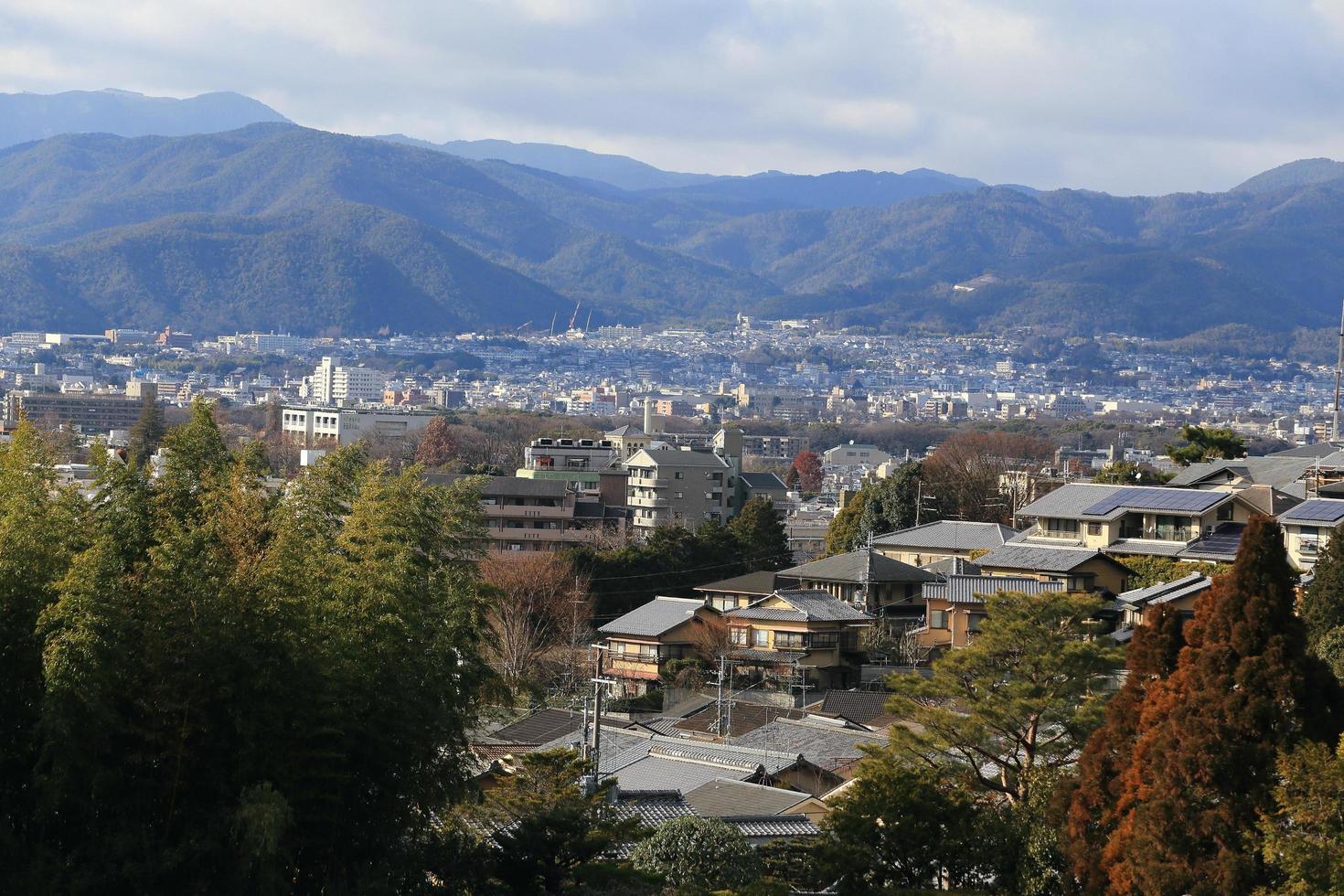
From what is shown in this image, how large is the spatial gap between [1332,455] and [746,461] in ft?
166

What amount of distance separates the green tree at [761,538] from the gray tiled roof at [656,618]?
19.5 feet

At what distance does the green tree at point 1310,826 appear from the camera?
10.6 meters

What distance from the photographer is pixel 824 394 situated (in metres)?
193

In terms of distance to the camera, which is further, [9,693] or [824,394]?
[824,394]

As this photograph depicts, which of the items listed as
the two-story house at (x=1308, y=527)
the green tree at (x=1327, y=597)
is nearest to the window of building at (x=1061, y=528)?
the two-story house at (x=1308, y=527)

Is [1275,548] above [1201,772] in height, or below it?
above

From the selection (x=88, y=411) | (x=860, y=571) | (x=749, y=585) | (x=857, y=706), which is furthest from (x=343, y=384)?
(x=857, y=706)

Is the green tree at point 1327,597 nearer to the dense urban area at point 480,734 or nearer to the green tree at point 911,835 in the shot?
the dense urban area at point 480,734

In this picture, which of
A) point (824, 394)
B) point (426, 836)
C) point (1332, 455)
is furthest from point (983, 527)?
point (824, 394)

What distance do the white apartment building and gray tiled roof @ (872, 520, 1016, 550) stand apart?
124599 millimetres

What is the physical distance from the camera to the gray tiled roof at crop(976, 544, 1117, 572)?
27.0 m

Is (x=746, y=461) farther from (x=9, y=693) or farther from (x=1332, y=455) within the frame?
(x=9, y=693)

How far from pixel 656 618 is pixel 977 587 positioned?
5.42 metres

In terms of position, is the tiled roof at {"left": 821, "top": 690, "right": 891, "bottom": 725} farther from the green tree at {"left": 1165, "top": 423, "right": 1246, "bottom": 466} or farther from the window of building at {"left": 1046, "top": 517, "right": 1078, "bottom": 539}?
the green tree at {"left": 1165, "top": 423, "right": 1246, "bottom": 466}
